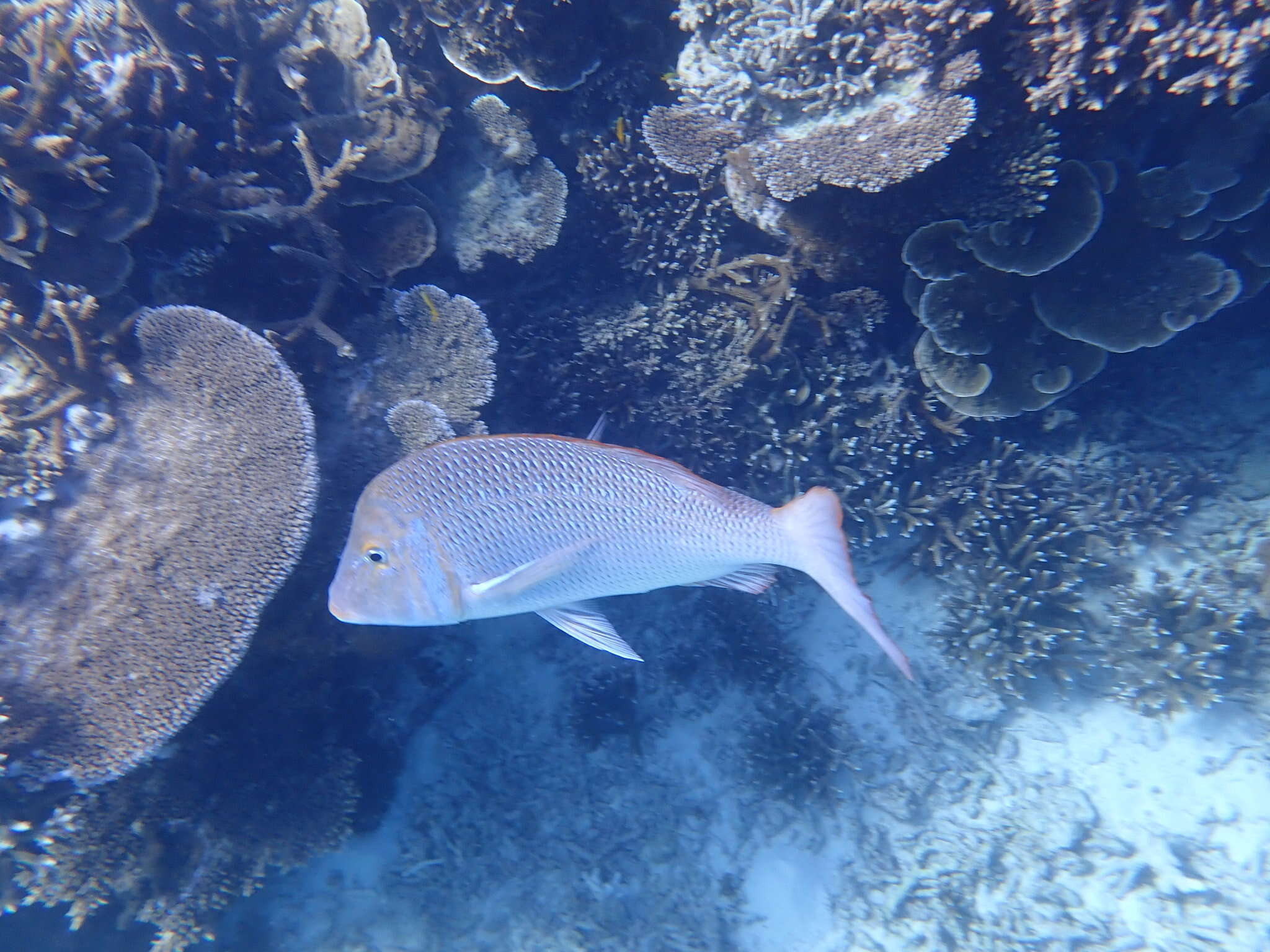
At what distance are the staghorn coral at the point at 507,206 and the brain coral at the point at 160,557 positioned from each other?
1.34 metres

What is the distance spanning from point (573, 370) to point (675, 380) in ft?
2.09

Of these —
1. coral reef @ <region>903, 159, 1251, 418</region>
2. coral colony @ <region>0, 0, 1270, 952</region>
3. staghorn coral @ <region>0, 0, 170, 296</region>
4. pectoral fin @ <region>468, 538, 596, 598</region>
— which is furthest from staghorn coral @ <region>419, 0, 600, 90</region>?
pectoral fin @ <region>468, 538, 596, 598</region>

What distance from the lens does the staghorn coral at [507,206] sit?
367 centimetres

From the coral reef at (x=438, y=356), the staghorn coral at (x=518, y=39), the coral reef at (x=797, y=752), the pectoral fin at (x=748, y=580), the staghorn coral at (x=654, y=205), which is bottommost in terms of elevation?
the coral reef at (x=797, y=752)

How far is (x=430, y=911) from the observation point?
4746 mm

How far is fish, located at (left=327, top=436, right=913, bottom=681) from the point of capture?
2.40 metres

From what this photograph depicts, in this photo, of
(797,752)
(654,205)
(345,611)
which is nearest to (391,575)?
(345,611)

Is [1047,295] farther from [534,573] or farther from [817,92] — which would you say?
[534,573]

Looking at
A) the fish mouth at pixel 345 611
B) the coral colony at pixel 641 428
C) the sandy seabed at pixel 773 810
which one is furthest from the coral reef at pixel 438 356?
the sandy seabed at pixel 773 810

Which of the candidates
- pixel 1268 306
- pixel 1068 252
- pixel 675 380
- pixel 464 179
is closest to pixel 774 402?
pixel 675 380

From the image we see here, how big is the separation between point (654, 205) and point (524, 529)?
7.60 ft

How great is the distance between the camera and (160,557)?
3006mm

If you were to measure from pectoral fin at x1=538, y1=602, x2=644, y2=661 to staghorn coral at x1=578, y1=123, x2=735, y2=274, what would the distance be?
2.21 metres

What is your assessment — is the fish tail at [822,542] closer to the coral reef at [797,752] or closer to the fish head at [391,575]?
the fish head at [391,575]
